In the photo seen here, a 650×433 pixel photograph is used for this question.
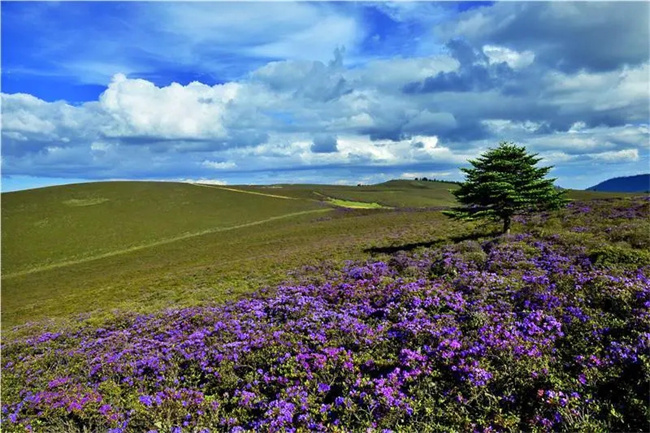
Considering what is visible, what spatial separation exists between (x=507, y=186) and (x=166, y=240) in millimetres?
61730

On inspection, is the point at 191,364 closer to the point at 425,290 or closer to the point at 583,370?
the point at 425,290

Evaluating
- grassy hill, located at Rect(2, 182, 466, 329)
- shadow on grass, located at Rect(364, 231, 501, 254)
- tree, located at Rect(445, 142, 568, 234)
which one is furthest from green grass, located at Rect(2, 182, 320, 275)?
tree, located at Rect(445, 142, 568, 234)

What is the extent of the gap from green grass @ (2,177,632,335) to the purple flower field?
804 centimetres

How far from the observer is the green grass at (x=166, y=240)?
2942 centimetres

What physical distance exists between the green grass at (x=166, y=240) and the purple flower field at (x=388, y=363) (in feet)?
26.4

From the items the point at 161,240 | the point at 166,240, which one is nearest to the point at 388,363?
the point at 166,240

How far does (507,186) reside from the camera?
27.5 metres

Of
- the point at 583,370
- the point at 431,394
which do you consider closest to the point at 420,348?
the point at 431,394

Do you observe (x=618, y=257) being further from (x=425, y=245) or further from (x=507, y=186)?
(x=425, y=245)

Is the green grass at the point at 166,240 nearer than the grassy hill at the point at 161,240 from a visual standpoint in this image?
Yes

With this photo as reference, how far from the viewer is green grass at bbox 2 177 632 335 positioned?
2942cm

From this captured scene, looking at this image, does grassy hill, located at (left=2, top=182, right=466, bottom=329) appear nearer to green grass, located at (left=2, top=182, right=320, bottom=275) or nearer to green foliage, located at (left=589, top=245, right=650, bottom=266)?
green grass, located at (left=2, top=182, right=320, bottom=275)

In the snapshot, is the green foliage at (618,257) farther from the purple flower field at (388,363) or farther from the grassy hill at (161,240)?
the grassy hill at (161,240)

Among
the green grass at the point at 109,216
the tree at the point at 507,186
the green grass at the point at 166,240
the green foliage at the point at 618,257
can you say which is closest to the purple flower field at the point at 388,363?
the green foliage at the point at 618,257
